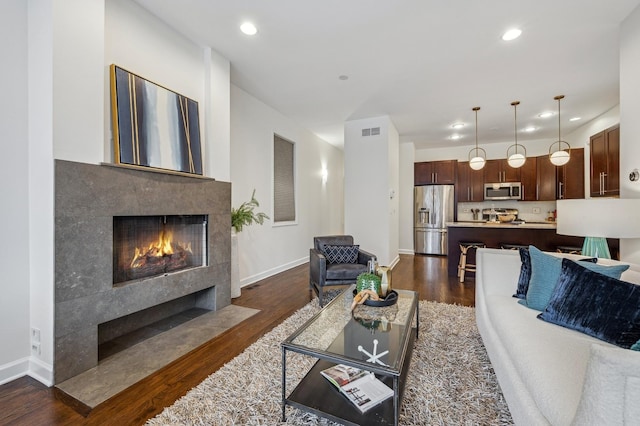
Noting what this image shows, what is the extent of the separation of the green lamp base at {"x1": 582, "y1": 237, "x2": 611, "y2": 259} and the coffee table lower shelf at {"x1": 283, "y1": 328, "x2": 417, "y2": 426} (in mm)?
2134

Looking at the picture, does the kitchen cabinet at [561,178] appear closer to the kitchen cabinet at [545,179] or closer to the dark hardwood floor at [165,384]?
the kitchen cabinet at [545,179]

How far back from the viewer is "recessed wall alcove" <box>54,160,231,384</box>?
1.86m

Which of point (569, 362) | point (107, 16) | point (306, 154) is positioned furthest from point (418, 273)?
point (107, 16)

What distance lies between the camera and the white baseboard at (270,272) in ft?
13.6

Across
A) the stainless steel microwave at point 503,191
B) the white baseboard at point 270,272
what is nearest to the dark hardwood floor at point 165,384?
the white baseboard at point 270,272

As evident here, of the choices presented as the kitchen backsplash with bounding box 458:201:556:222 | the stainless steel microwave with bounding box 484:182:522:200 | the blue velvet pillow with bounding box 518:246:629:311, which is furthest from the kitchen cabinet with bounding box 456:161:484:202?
the blue velvet pillow with bounding box 518:246:629:311

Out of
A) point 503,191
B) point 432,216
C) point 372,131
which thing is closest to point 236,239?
point 372,131

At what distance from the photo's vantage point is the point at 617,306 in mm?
1415

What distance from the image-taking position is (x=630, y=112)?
8.04ft

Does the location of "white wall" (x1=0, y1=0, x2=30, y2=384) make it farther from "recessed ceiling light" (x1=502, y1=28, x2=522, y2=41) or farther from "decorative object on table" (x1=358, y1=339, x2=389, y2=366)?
"recessed ceiling light" (x1=502, y1=28, x2=522, y2=41)

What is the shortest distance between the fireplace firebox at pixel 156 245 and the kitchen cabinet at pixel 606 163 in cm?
528

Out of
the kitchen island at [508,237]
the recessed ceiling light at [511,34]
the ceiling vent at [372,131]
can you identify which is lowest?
the kitchen island at [508,237]

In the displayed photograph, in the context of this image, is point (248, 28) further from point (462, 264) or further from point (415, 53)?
point (462, 264)

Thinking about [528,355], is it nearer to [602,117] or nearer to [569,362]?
[569,362]
